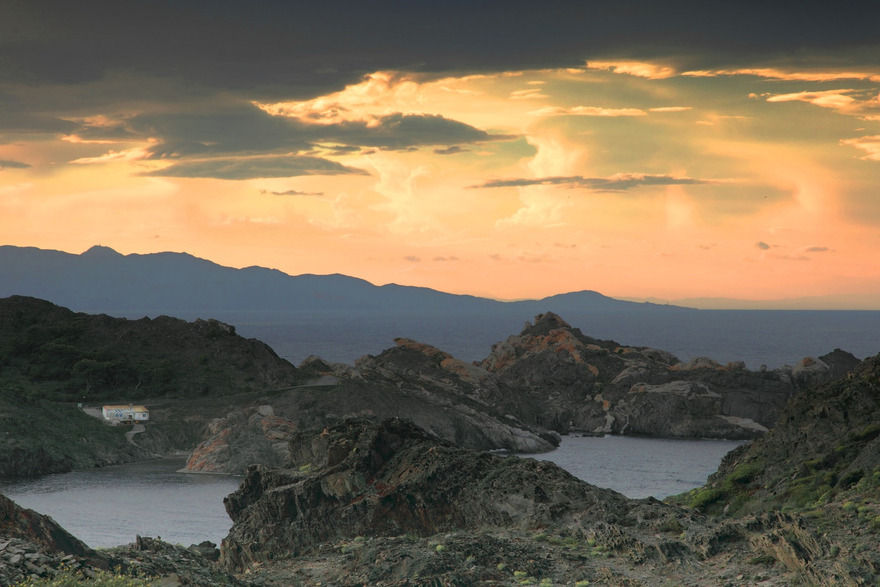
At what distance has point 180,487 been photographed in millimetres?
107500

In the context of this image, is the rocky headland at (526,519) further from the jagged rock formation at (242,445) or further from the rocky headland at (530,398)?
the rocky headland at (530,398)

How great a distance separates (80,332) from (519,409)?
317 ft

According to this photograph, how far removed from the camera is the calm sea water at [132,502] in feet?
275

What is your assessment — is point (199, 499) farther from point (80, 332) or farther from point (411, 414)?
point (80, 332)

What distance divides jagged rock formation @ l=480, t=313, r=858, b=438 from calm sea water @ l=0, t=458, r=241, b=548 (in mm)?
64962

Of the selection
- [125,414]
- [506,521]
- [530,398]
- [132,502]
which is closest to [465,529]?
[506,521]

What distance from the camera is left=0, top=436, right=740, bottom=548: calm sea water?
8600cm

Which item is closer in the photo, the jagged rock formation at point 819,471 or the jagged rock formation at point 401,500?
the jagged rock formation at point 819,471

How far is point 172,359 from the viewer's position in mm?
179625

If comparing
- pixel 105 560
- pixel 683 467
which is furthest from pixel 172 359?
pixel 105 560

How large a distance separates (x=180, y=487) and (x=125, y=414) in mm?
37185

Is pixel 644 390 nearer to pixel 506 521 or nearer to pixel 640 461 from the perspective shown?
pixel 640 461

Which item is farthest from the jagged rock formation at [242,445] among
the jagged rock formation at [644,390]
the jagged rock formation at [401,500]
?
the jagged rock formation at [401,500]

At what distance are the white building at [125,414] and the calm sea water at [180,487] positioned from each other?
13290 millimetres
